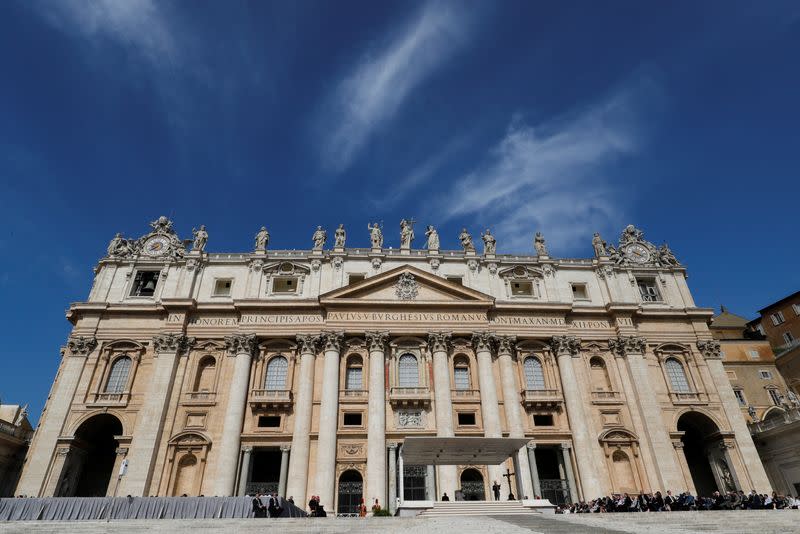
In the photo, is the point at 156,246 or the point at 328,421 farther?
the point at 156,246

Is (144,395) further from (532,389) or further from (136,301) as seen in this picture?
(532,389)

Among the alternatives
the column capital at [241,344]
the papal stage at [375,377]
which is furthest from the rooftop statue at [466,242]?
the column capital at [241,344]

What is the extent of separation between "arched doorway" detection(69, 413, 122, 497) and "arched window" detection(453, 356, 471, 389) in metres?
24.7

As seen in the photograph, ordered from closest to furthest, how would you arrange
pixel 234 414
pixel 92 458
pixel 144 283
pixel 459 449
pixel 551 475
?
A: pixel 459 449
pixel 234 414
pixel 551 475
pixel 92 458
pixel 144 283

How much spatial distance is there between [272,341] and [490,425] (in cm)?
1732

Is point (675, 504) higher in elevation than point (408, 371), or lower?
lower

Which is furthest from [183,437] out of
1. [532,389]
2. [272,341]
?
[532,389]

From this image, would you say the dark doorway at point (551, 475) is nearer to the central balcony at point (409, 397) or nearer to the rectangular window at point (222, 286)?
the central balcony at point (409, 397)

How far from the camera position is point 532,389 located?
122 feet

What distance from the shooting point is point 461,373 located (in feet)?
125

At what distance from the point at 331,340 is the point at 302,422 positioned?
6.19 meters

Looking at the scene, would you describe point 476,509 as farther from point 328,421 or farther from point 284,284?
point 284,284

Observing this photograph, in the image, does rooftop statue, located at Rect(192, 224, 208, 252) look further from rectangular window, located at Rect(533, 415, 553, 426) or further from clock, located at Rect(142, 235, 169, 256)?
rectangular window, located at Rect(533, 415, 553, 426)

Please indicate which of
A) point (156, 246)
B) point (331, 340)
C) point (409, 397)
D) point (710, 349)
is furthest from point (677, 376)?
point (156, 246)
